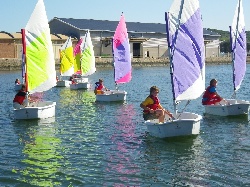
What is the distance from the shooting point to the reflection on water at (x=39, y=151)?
12.9 metres

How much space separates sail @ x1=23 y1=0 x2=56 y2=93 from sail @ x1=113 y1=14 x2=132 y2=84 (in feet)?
27.7

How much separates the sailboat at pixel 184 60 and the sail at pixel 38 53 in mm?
8211

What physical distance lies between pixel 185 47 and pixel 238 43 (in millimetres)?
7785

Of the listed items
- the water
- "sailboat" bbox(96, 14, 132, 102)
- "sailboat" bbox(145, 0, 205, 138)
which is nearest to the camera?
the water

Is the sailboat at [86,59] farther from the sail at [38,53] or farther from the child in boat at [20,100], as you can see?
the child in boat at [20,100]

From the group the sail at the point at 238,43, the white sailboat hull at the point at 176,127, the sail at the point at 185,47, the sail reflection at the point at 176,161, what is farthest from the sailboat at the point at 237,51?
the sail reflection at the point at 176,161

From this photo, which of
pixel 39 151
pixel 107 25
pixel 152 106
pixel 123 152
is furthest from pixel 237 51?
pixel 107 25

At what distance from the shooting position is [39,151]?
16.0 meters

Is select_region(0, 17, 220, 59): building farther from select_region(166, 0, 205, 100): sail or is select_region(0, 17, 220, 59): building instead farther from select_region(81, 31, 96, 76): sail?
select_region(166, 0, 205, 100): sail

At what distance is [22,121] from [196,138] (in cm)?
977

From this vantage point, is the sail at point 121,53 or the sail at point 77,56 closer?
the sail at point 121,53

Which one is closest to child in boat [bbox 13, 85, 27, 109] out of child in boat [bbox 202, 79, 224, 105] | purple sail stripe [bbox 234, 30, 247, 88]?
child in boat [bbox 202, 79, 224, 105]

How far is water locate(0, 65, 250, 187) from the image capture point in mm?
12625

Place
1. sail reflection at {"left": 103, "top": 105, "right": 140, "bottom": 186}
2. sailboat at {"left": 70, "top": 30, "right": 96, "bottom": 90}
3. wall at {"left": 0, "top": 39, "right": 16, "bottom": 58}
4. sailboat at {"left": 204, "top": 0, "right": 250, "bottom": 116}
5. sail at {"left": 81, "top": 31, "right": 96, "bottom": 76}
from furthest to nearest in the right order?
wall at {"left": 0, "top": 39, "right": 16, "bottom": 58} → sail at {"left": 81, "top": 31, "right": 96, "bottom": 76} → sailboat at {"left": 70, "top": 30, "right": 96, "bottom": 90} → sailboat at {"left": 204, "top": 0, "right": 250, "bottom": 116} → sail reflection at {"left": 103, "top": 105, "right": 140, "bottom": 186}
